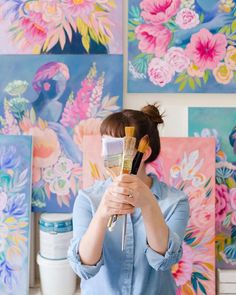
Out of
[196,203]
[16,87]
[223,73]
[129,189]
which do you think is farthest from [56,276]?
[223,73]

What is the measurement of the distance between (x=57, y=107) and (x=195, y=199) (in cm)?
63

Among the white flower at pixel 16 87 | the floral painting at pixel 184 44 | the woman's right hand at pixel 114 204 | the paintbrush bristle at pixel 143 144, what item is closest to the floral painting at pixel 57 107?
the white flower at pixel 16 87

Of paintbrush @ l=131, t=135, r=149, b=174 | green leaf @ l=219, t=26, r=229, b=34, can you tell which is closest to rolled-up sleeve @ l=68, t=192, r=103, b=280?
paintbrush @ l=131, t=135, r=149, b=174

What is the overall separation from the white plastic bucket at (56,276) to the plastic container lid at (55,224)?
12cm

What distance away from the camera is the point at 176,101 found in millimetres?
1521

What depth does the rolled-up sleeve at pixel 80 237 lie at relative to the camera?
32.6 inches

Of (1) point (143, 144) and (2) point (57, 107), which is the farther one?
(2) point (57, 107)

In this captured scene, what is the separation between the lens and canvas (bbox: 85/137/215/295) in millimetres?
1441

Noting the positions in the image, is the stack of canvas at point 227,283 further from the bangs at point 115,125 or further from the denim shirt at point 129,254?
the bangs at point 115,125

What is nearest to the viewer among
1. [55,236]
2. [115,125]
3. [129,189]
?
[129,189]

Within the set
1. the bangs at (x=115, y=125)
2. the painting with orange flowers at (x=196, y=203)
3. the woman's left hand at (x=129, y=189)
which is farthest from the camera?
the painting with orange flowers at (x=196, y=203)

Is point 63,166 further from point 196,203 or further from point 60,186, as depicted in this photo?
point 196,203

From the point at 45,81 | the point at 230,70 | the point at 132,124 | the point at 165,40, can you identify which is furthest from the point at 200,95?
the point at 132,124

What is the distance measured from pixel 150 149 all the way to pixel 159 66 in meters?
0.68
